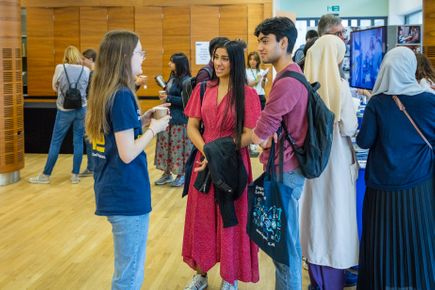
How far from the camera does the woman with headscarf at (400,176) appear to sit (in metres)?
2.70

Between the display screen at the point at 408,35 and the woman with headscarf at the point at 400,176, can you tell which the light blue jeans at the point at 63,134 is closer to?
the display screen at the point at 408,35

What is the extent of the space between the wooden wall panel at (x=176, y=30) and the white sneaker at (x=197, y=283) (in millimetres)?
8088

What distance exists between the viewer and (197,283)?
134 inches

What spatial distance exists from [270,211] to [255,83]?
216 inches

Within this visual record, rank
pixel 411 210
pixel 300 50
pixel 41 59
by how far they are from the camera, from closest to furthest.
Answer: pixel 411 210, pixel 300 50, pixel 41 59

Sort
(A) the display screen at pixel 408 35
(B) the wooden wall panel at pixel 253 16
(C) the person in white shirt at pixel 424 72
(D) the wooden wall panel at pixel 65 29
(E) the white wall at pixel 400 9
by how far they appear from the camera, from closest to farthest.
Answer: (A) the display screen at pixel 408 35
(C) the person in white shirt at pixel 424 72
(B) the wooden wall panel at pixel 253 16
(D) the wooden wall panel at pixel 65 29
(E) the white wall at pixel 400 9

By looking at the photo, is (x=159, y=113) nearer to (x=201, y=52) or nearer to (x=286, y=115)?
(x=286, y=115)

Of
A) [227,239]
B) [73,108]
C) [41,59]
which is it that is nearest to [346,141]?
[227,239]

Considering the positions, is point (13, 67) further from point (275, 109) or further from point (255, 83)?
point (275, 109)

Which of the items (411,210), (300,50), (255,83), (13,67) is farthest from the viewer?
(255,83)

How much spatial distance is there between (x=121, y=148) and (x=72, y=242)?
2318 millimetres

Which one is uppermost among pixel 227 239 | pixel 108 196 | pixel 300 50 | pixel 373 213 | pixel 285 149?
pixel 300 50

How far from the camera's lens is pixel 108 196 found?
2398 mm

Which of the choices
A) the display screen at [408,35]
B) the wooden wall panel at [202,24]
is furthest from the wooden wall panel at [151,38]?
the display screen at [408,35]
